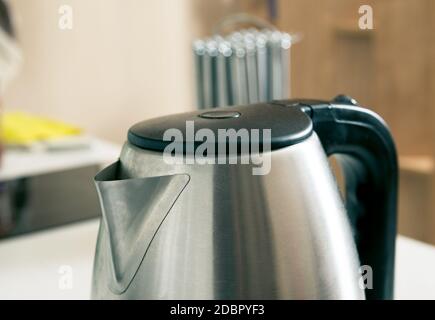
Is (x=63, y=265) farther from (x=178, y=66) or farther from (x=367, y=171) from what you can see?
(x=178, y=66)

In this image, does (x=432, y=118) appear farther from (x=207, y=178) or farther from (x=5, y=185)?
(x=207, y=178)

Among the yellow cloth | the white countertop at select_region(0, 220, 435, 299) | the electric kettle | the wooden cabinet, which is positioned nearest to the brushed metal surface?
the electric kettle

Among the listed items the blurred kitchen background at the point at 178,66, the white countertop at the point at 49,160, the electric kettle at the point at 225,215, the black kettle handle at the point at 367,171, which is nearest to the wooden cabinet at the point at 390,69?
the blurred kitchen background at the point at 178,66

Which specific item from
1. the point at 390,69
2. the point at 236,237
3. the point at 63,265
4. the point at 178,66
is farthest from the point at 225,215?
the point at 178,66

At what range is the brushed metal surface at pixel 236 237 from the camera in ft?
1.05

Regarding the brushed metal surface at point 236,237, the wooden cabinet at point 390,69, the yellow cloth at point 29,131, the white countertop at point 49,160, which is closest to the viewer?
the brushed metal surface at point 236,237

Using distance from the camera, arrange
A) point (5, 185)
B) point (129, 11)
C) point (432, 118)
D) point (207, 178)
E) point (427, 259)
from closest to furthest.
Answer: point (207, 178)
point (427, 259)
point (5, 185)
point (432, 118)
point (129, 11)

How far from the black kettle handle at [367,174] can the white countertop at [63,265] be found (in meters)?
0.10

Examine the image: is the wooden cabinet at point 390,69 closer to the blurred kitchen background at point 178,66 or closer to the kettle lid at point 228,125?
the blurred kitchen background at point 178,66

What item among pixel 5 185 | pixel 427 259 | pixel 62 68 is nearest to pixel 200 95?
pixel 5 185

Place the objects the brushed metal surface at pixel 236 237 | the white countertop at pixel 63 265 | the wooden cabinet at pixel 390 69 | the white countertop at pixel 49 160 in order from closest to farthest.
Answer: the brushed metal surface at pixel 236 237 < the white countertop at pixel 63 265 < the white countertop at pixel 49 160 < the wooden cabinet at pixel 390 69

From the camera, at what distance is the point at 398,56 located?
1.33 metres

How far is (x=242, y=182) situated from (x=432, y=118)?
1.06m

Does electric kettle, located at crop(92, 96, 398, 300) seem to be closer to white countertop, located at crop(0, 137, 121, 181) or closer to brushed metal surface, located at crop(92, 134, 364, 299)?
brushed metal surface, located at crop(92, 134, 364, 299)
